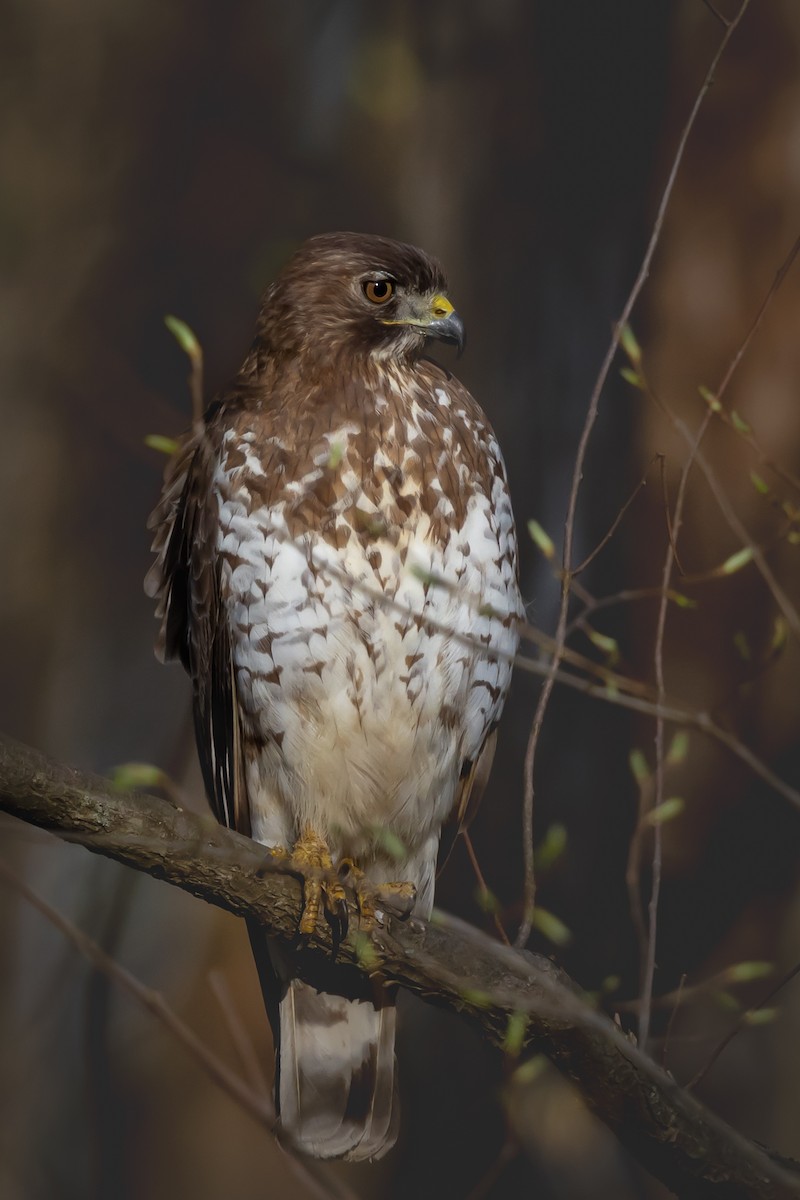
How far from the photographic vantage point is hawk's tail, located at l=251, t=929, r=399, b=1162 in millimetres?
2271

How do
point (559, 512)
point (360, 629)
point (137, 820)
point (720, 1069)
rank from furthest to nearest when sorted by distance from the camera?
point (559, 512) → point (720, 1069) → point (360, 629) → point (137, 820)

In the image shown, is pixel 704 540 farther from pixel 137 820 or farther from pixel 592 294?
pixel 137 820

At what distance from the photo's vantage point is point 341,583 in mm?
1858

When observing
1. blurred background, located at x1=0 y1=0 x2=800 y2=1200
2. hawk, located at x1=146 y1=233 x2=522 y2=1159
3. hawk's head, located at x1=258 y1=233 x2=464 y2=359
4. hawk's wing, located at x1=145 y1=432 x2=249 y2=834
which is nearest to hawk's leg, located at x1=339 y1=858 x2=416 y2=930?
hawk, located at x1=146 y1=233 x2=522 y2=1159

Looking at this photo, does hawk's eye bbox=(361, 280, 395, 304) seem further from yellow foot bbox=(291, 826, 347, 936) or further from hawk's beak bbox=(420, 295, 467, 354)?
yellow foot bbox=(291, 826, 347, 936)

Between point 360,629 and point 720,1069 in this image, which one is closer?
point 360,629

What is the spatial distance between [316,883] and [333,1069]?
68 centimetres

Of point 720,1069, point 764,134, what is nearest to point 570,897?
point 720,1069

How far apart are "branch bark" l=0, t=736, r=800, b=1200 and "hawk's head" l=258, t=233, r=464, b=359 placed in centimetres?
84

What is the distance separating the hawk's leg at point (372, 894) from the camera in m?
1.88

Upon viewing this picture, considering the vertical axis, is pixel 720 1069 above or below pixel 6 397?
below

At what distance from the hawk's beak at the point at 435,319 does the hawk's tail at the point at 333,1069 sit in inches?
42.1

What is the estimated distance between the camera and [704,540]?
2.75 metres

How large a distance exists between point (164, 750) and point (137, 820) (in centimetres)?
154
